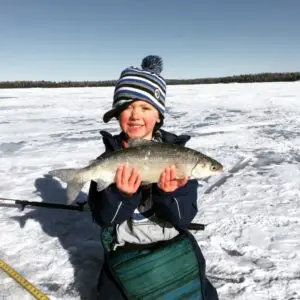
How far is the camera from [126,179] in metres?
2.35

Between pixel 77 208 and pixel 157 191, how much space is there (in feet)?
5.33

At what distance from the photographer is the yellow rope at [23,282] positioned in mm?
2568

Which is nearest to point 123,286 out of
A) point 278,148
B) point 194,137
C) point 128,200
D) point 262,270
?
point 128,200

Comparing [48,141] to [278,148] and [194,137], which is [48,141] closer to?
[194,137]

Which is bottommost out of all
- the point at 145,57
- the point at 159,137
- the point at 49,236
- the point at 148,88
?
the point at 49,236

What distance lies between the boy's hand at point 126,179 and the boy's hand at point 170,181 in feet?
0.53

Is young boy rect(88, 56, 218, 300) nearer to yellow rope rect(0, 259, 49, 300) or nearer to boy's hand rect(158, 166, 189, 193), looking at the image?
boy's hand rect(158, 166, 189, 193)

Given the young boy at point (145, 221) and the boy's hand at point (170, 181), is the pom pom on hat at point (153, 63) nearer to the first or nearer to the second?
the young boy at point (145, 221)

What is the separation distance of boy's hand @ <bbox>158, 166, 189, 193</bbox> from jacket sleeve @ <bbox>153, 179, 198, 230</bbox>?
82mm

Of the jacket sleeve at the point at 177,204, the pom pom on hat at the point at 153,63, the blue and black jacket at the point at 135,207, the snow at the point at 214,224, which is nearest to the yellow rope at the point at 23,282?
the snow at the point at 214,224

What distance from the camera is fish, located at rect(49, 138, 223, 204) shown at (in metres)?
2.32

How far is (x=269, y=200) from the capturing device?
4352 mm

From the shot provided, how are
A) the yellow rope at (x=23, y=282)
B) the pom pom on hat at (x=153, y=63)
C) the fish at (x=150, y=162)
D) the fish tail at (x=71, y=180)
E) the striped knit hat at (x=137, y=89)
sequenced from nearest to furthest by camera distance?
the fish at (x=150, y=162) → the fish tail at (x=71, y=180) → the yellow rope at (x=23, y=282) → the striped knit hat at (x=137, y=89) → the pom pom on hat at (x=153, y=63)

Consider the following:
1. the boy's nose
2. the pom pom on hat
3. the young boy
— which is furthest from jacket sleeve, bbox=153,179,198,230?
the pom pom on hat
